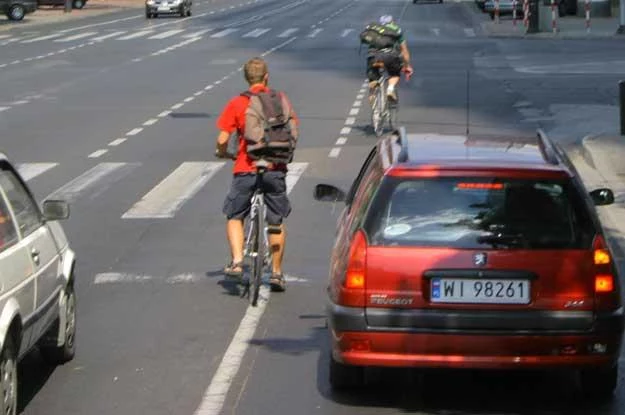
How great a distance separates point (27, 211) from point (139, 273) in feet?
11.9

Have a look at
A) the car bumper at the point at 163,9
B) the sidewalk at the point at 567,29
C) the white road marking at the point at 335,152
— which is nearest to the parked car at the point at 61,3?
the car bumper at the point at 163,9

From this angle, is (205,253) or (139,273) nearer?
(139,273)

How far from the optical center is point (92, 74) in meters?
34.8

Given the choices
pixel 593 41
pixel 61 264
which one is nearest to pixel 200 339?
pixel 61 264

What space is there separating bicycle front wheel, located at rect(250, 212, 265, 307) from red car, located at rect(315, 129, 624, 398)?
2.72m

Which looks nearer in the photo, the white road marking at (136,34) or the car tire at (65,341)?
the car tire at (65,341)

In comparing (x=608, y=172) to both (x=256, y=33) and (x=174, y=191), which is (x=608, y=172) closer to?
(x=174, y=191)

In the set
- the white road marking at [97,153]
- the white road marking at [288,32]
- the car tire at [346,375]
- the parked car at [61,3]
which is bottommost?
the parked car at [61,3]

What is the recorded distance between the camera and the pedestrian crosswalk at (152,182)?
50.0 feet

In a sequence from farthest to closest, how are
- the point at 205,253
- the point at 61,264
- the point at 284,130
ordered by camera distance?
1. the point at 205,253
2. the point at 284,130
3. the point at 61,264

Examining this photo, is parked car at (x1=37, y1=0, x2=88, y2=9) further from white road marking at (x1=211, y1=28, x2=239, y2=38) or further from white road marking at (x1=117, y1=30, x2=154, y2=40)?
white road marking at (x1=211, y1=28, x2=239, y2=38)

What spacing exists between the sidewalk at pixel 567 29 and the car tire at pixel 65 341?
131 feet

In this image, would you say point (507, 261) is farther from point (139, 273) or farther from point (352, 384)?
point (139, 273)

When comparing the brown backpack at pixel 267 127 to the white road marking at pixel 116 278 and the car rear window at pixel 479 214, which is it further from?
the car rear window at pixel 479 214
